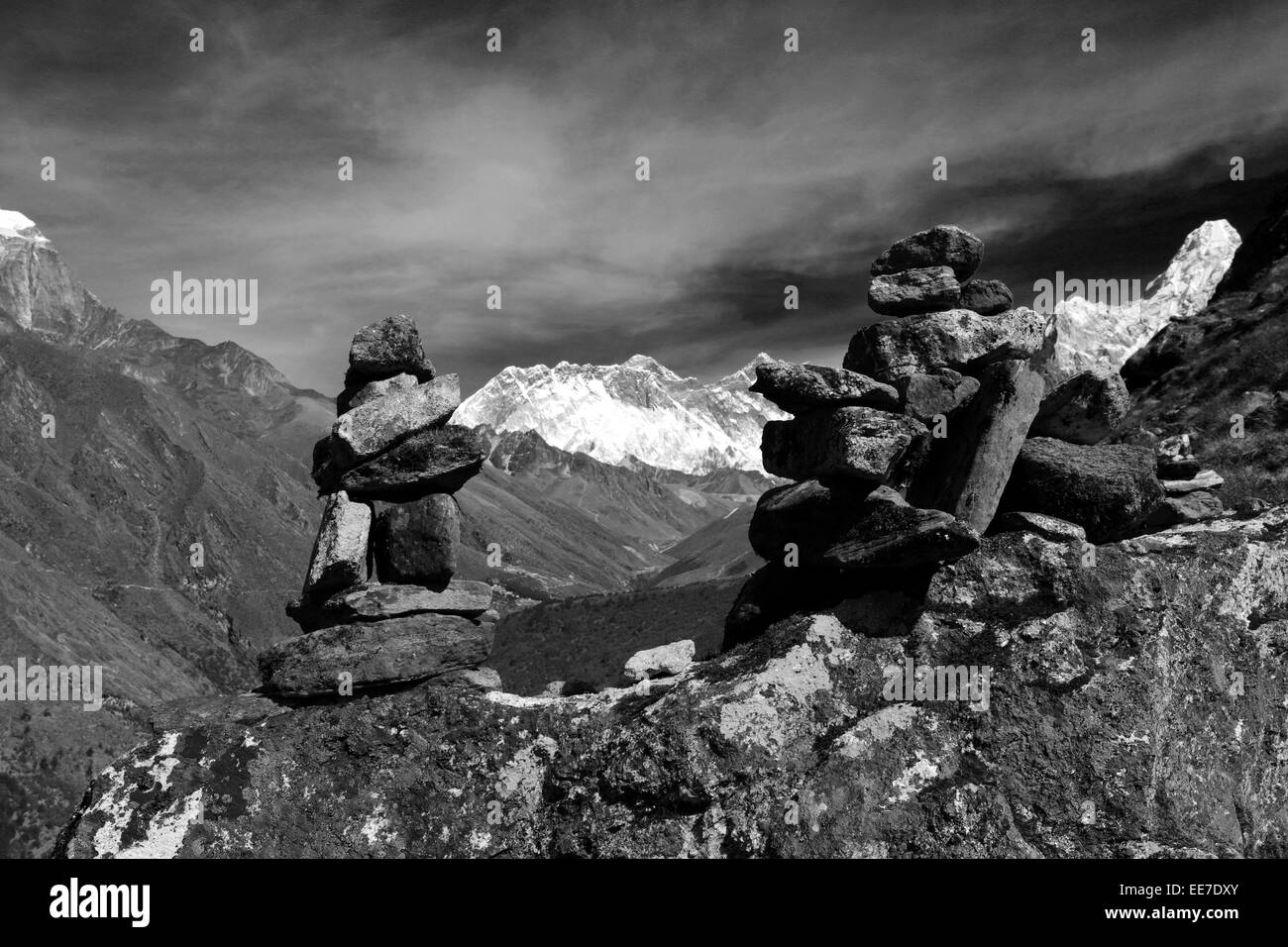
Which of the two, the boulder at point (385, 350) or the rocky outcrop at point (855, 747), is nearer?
the rocky outcrop at point (855, 747)

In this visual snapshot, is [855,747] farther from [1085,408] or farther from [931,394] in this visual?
[1085,408]

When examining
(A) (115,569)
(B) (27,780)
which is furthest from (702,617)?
(A) (115,569)

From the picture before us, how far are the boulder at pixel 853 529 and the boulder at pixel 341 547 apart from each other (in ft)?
23.7

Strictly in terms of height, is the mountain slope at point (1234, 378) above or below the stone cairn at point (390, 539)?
above

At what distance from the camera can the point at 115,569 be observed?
19938cm

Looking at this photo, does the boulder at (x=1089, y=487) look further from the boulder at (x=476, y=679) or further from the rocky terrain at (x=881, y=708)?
the boulder at (x=476, y=679)

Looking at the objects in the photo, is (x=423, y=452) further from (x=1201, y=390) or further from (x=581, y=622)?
(x=581, y=622)

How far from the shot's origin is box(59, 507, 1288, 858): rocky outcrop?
500 inches

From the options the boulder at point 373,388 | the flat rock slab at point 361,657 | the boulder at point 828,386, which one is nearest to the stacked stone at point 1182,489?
the boulder at point 828,386

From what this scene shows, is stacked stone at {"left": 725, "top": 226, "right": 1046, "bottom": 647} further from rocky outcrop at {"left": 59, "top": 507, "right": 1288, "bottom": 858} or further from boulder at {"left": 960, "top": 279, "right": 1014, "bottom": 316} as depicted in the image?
rocky outcrop at {"left": 59, "top": 507, "right": 1288, "bottom": 858}

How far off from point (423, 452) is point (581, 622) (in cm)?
7067

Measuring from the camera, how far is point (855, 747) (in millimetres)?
13219

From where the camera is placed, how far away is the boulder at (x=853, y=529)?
551 inches

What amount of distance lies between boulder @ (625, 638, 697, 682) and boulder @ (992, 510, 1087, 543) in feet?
20.6
